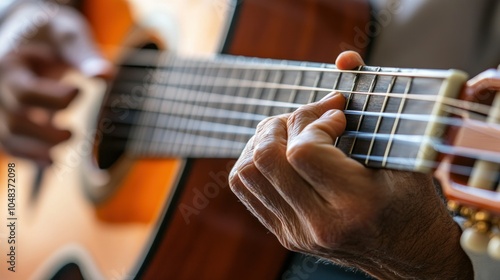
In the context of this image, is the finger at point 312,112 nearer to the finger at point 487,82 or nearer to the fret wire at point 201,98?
the finger at point 487,82

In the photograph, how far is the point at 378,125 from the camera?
51 centimetres

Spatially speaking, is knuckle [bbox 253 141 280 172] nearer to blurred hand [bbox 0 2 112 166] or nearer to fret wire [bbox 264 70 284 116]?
fret wire [bbox 264 70 284 116]

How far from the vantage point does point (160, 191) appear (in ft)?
3.00

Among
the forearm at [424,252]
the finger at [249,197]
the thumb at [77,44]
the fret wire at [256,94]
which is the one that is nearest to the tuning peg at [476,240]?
the forearm at [424,252]

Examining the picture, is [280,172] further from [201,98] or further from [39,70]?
[39,70]

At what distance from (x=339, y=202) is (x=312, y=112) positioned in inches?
3.5

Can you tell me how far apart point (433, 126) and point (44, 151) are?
81 cm

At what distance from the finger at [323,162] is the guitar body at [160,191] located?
1.09 feet

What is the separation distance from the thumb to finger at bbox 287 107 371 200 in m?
0.66

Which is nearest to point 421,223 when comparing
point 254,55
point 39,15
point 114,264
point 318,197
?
point 318,197

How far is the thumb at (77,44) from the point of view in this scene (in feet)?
3.66

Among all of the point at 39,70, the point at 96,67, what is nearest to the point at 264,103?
the point at 96,67

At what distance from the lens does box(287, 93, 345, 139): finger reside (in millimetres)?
551

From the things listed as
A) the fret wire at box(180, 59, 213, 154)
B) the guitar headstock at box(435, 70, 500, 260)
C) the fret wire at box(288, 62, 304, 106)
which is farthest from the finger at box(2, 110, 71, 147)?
the guitar headstock at box(435, 70, 500, 260)
